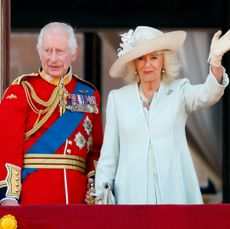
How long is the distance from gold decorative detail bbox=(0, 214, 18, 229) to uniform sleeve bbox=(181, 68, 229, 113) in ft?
3.38

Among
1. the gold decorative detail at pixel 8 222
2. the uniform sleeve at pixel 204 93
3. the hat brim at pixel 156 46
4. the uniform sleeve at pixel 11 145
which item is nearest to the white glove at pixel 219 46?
the uniform sleeve at pixel 204 93

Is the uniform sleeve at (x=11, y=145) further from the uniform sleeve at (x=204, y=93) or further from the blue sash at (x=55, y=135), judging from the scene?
the uniform sleeve at (x=204, y=93)

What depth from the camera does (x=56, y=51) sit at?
6.77 m

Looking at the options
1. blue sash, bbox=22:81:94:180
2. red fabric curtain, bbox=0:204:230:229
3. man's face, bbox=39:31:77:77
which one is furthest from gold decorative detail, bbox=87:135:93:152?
red fabric curtain, bbox=0:204:230:229

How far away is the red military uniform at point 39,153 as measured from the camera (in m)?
6.71

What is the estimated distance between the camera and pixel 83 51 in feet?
33.6

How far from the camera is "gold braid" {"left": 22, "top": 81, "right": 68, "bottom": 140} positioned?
681 cm

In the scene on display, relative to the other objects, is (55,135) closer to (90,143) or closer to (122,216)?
(90,143)

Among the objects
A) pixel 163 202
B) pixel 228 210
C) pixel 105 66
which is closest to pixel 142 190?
pixel 163 202

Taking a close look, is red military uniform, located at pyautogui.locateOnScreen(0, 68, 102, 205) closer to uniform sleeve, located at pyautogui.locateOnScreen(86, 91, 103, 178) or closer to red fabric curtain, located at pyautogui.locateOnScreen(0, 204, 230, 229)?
uniform sleeve, located at pyautogui.locateOnScreen(86, 91, 103, 178)

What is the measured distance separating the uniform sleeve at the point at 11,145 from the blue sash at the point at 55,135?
88 millimetres

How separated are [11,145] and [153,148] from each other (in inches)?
27.0

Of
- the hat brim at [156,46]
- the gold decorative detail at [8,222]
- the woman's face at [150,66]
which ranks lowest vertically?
the gold decorative detail at [8,222]

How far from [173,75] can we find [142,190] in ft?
1.83
